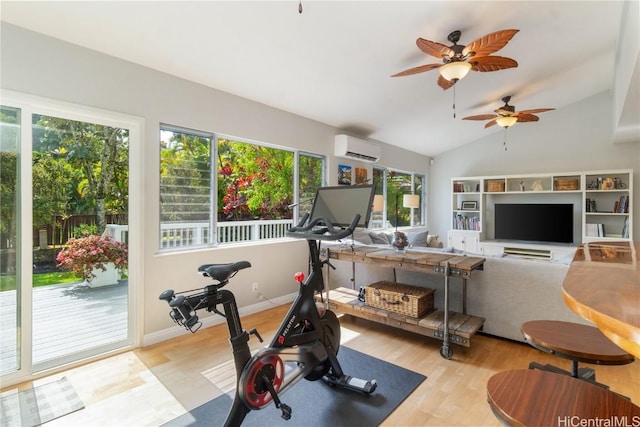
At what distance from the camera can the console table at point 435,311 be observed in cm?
267

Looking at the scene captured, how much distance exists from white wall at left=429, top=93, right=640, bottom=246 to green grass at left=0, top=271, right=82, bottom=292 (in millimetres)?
6116

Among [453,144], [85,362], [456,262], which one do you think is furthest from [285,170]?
[453,144]

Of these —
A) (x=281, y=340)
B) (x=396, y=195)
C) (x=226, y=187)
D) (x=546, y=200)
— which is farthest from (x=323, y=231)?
(x=546, y=200)

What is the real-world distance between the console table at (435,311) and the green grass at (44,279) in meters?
2.28

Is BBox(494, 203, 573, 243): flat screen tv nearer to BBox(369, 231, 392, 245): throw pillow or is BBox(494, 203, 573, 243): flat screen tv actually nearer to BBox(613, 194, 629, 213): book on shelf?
BBox(613, 194, 629, 213): book on shelf

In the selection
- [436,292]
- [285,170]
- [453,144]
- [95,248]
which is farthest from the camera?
[453,144]

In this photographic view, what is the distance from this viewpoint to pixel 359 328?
3.33 meters

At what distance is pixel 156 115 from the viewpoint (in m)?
2.95

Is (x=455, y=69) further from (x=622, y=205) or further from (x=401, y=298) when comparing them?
(x=622, y=205)

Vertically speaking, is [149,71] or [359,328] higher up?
[149,71]

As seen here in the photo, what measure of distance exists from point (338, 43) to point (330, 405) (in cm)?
290

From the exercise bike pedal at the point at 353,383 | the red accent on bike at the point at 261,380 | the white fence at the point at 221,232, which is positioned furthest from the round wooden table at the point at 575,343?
the white fence at the point at 221,232

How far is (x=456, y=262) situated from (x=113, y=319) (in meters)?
3.01

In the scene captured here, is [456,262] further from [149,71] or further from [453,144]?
[453,144]
